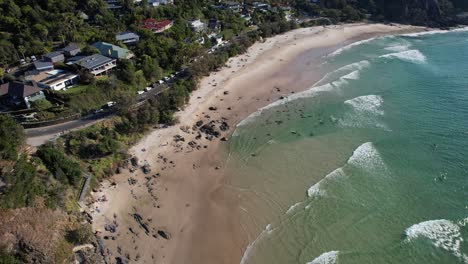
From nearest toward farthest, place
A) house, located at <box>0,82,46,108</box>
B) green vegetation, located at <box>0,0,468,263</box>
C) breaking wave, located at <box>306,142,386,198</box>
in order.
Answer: green vegetation, located at <box>0,0,468,263</box> → breaking wave, located at <box>306,142,386,198</box> → house, located at <box>0,82,46,108</box>

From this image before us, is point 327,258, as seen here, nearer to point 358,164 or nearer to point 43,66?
point 358,164

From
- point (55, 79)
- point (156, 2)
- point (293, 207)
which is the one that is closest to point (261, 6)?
point (156, 2)

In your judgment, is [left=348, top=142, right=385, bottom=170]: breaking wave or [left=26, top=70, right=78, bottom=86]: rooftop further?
[left=26, top=70, right=78, bottom=86]: rooftop

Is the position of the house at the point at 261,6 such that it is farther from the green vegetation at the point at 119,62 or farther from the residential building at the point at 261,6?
the green vegetation at the point at 119,62

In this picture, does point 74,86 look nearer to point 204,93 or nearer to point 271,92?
point 204,93

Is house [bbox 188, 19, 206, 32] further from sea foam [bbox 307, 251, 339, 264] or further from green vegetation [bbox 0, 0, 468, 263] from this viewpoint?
sea foam [bbox 307, 251, 339, 264]

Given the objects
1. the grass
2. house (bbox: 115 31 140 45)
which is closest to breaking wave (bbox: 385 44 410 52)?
house (bbox: 115 31 140 45)
